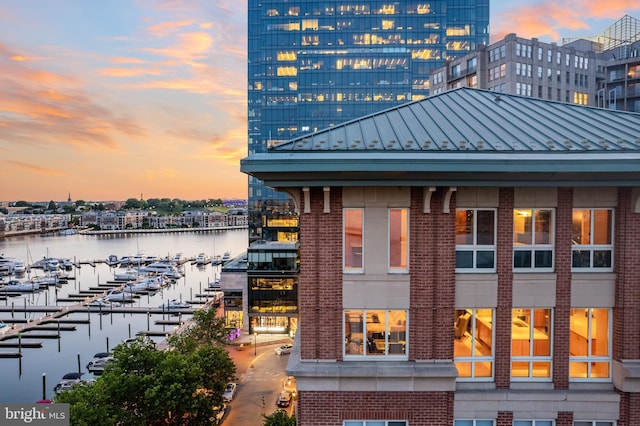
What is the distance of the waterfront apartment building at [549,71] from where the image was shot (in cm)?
9781

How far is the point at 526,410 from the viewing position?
39.3 feet

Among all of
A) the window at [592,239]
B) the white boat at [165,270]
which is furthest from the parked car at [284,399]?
the white boat at [165,270]

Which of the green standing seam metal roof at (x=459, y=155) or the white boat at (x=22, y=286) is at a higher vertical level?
the green standing seam metal roof at (x=459, y=155)

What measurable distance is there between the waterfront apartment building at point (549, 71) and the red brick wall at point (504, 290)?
97.6 m

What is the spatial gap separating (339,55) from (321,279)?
378ft

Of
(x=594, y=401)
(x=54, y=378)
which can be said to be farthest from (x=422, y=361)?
(x=54, y=378)

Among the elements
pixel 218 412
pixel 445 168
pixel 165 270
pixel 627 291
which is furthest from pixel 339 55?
pixel 627 291

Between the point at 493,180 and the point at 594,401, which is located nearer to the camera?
the point at 493,180

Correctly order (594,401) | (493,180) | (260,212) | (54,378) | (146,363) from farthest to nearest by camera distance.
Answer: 1. (260,212)
2. (54,378)
3. (146,363)
4. (594,401)
5. (493,180)

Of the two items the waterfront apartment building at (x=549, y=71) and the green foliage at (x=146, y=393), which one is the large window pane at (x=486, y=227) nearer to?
the green foliage at (x=146, y=393)

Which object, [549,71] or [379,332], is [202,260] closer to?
[549,71]

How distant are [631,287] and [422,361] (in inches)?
258

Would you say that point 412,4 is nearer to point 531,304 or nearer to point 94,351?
point 94,351

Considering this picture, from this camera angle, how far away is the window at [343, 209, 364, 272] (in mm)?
11844
